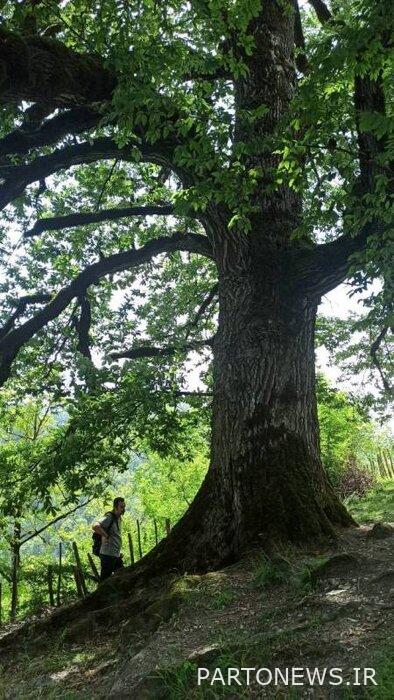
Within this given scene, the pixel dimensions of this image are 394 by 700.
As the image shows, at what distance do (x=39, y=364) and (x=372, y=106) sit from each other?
25.2 feet

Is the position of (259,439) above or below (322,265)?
below

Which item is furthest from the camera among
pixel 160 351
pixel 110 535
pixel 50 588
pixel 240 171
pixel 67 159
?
pixel 50 588

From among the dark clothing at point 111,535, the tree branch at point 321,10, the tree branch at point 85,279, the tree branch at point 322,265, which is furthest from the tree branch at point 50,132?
the dark clothing at point 111,535

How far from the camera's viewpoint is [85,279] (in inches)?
353

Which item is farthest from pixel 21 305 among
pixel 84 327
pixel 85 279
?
pixel 85 279

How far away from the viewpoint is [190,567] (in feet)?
19.8

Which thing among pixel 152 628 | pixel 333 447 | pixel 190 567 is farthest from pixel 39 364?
pixel 333 447

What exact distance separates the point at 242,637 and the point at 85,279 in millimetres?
6275

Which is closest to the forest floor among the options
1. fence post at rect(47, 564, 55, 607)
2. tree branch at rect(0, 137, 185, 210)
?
tree branch at rect(0, 137, 185, 210)

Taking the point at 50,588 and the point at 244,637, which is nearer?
the point at 244,637

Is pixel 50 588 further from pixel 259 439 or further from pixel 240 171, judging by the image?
pixel 240 171

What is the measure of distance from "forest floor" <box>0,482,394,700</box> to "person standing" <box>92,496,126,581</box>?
305cm

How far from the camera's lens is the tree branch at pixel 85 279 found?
317 inches

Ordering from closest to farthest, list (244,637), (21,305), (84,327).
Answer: (244,637), (21,305), (84,327)
